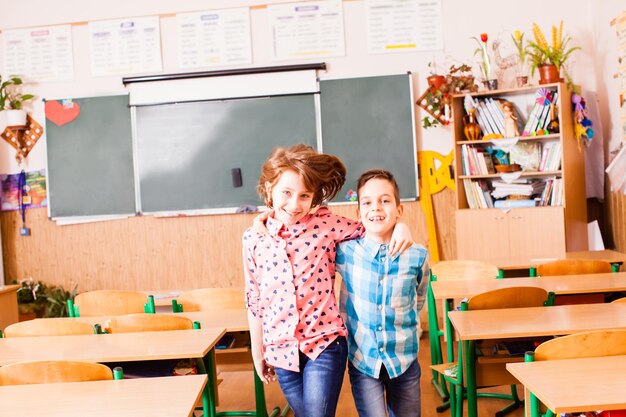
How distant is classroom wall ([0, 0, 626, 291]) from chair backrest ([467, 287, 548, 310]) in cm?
251

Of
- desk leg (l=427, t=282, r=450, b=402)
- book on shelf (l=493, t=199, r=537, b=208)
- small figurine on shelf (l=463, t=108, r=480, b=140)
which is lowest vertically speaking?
desk leg (l=427, t=282, r=450, b=402)

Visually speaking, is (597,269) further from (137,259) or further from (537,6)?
(137,259)

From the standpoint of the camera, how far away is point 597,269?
3.82m

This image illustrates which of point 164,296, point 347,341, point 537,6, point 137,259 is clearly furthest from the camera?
point 137,259

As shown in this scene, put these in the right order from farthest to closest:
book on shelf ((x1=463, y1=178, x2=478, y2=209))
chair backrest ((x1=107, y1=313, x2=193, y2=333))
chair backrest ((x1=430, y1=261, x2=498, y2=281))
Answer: book on shelf ((x1=463, y1=178, x2=478, y2=209))
chair backrest ((x1=430, y1=261, x2=498, y2=281))
chair backrest ((x1=107, y1=313, x2=193, y2=333))

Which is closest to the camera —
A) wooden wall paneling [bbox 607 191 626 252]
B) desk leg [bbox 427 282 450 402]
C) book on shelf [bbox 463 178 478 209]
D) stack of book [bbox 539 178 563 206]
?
desk leg [bbox 427 282 450 402]

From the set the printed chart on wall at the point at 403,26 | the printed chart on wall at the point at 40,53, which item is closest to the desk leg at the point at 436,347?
the printed chart on wall at the point at 403,26

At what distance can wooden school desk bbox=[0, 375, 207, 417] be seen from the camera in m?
1.73

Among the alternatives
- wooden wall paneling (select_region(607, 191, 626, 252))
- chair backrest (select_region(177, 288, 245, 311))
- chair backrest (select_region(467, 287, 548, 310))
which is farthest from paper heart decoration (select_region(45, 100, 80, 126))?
wooden wall paneling (select_region(607, 191, 626, 252))

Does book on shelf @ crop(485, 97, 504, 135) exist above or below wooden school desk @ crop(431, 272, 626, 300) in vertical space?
above

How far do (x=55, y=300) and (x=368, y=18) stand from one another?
3395 millimetres

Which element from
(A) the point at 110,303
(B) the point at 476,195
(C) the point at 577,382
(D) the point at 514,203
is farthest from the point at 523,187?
(C) the point at 577,382

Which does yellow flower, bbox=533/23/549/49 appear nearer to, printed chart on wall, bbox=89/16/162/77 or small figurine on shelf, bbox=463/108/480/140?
small figurine on shelf, bbox=463/108/480/140

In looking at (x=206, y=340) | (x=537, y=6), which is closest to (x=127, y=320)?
(x=206, y=340)
